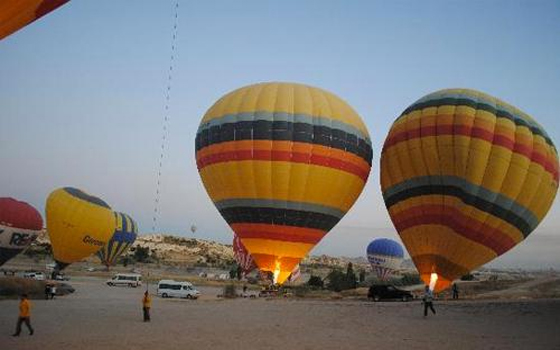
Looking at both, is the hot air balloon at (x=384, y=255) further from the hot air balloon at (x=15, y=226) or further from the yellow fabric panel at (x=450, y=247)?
the hot air balloon at (x=15, y=226)

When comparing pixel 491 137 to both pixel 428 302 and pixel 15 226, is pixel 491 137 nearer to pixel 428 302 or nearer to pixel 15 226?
pixel 428 302

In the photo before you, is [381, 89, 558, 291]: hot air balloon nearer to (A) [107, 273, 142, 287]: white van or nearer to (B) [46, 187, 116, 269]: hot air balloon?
(B) [46, 187, 116, 269]: hot air balloon

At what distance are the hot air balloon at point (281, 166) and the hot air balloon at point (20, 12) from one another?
15298 millimetres

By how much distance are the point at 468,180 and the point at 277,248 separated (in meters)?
8.71

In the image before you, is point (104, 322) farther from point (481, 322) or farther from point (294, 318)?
point (481, 322)

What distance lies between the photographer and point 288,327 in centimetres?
1766

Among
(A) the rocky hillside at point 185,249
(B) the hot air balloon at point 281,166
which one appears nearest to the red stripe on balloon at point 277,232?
(B) the hot air balloon at point 281,166

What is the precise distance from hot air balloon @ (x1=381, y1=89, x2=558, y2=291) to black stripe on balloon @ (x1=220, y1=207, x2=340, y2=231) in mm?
4191

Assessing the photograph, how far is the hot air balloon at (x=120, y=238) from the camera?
51.0 meters

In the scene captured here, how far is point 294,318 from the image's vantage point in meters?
20.6

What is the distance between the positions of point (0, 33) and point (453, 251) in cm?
1974

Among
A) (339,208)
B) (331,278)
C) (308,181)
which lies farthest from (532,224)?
(331,278)

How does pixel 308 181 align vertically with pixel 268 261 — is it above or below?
above

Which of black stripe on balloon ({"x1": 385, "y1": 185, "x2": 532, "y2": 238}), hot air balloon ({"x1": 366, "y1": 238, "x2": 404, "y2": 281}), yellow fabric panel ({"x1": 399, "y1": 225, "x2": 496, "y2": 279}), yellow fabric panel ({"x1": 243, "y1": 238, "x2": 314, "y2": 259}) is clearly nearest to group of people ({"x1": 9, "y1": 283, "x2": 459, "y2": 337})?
yellow fabric panel ({"x1": 399, "y1": 225, "x2": 496, "y2": 279})
